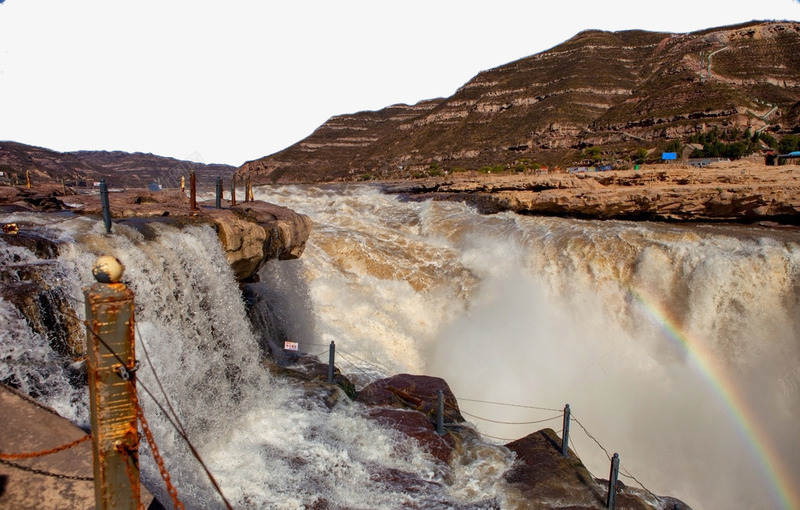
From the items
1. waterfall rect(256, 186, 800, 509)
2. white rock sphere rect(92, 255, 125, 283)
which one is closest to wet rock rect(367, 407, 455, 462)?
waterfall rect(256, 186, 800, 509)

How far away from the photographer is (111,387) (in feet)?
6.27

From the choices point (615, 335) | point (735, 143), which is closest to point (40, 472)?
point (615, 335)

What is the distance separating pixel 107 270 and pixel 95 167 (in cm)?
8120

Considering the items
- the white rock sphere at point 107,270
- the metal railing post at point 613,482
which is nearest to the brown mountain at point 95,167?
the metal railing post at point 613,482

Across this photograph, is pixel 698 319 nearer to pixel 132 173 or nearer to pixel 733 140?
pixel 733 140

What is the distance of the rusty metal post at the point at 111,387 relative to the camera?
6.07ft

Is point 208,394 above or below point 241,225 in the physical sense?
below

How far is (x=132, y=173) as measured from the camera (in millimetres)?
74625

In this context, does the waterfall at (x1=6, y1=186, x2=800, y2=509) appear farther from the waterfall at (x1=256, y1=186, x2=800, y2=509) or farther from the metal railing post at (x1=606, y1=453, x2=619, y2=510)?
the metal railing post at (x1=606, y1=453, x2=619, y2=510)

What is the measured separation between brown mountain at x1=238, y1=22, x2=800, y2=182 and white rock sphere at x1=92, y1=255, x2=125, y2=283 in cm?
4562

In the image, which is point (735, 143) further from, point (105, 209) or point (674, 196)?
point (105, 209)

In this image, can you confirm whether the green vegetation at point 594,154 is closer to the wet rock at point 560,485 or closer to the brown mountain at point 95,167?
the brown mountain at point 95,167

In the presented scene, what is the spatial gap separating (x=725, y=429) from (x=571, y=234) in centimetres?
608

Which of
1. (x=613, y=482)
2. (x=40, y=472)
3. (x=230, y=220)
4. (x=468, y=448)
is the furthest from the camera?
(x=230, y=220)
